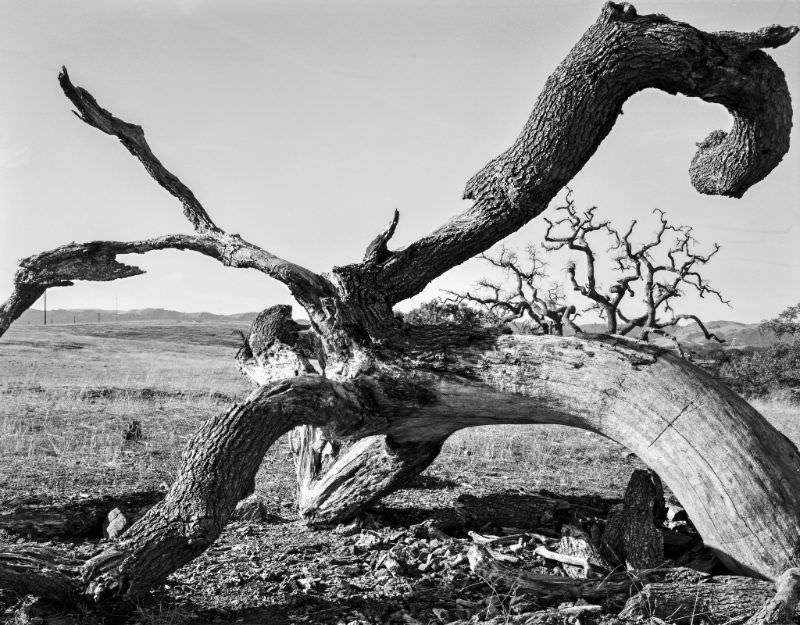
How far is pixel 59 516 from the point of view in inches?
243

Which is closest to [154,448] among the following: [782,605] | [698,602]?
[698,602]

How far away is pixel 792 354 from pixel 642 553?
2539 cm

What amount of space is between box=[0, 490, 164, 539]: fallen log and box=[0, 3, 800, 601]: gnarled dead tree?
1.56 meters

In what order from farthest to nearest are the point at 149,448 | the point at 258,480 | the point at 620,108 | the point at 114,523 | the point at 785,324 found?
1. the point at 785,324
2. the point at 149,448
3. the point at 258,480
4. the point at 114,523
5. the point at 620,108

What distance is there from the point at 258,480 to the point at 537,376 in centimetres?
432

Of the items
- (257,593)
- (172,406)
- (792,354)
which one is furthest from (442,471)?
(792,354)

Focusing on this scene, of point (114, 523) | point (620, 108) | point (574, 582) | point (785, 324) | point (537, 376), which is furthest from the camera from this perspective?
point (785, 324)

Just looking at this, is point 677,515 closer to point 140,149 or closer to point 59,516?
point 59,516

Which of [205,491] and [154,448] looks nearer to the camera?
[205,491]

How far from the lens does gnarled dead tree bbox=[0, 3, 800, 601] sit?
4.86m

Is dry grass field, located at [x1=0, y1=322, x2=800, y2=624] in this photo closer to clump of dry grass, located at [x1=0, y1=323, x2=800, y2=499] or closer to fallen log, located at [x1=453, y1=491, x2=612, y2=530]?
clump of dry grass, located at [x1=0, y1=323, x2=800, y2=499]

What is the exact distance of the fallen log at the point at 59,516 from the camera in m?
6.01

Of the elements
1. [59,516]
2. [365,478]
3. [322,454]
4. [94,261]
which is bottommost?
[59,516]

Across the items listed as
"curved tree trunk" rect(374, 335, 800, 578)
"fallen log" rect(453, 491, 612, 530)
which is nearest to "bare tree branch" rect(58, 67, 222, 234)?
"curved tree trunk" rect(374, 335, 800, 578)
